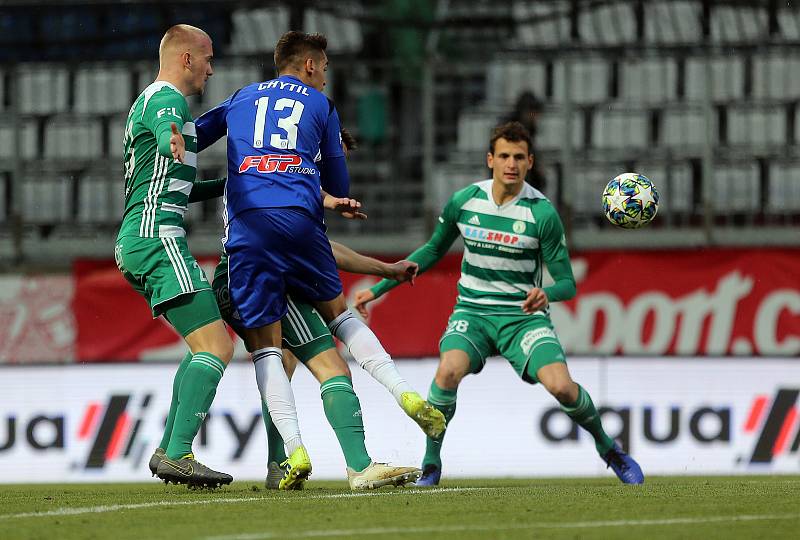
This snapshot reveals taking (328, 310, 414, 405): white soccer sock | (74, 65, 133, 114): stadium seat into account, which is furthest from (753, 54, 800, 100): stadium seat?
(328, 310, 414, 405): white soccer sock

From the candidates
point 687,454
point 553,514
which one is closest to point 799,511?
point 553,514

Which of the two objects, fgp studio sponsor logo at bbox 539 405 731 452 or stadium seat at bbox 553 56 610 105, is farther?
stadium seat at bbox 553 56 610 105

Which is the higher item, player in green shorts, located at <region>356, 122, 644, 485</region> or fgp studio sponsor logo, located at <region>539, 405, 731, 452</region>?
player in green shorts, located at <region>356, 122, 644, 485</region>


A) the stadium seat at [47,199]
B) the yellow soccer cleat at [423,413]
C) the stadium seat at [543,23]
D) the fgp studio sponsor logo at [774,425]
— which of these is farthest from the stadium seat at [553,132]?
the yellow soccer cleat at [423,413]

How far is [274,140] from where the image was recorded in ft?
22.1

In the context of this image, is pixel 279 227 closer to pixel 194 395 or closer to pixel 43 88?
pixel 194 395

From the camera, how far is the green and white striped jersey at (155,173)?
6656mm

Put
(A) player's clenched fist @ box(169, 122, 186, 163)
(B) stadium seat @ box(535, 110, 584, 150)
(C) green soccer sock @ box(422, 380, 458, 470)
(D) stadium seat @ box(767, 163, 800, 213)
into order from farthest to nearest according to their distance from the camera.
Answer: (B) stadium seat @ box(535, 110, 584, 150)
(D) stadium seat @ box(767, 163, 800, 213)
(C) green soccer sock @ box(422, 380, 458, 470)
(A) player's clenched fist @ box(169, 122, 186, 163)

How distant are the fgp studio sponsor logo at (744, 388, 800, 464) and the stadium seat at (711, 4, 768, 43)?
5.45 meters

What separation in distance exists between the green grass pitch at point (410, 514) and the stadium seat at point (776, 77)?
8.74 meters

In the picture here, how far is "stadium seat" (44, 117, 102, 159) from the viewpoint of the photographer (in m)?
15.1

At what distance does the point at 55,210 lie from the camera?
14734 mm

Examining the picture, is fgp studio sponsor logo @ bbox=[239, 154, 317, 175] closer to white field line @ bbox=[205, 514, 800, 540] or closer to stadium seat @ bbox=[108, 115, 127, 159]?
white field line @ bbox=[205, 514, 800, 540]

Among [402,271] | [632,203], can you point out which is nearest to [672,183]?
[632,203]
